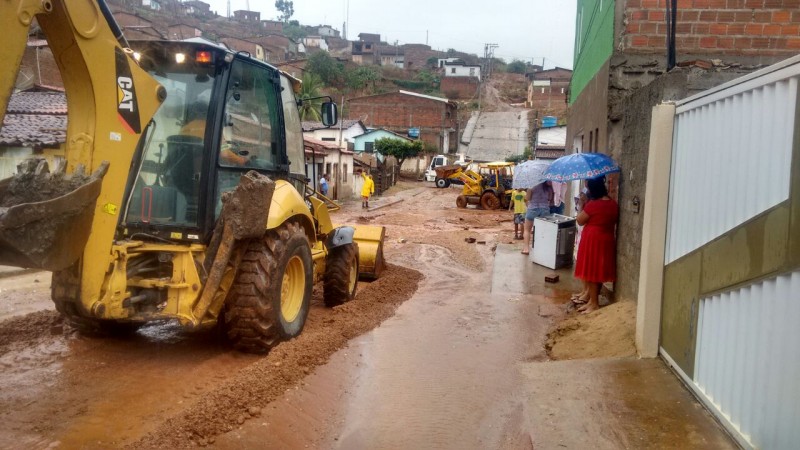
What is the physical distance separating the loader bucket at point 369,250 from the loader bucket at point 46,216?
5746 millimetres

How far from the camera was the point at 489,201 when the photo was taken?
30500 mm

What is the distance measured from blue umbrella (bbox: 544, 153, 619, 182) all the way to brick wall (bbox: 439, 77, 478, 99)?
2922 inches

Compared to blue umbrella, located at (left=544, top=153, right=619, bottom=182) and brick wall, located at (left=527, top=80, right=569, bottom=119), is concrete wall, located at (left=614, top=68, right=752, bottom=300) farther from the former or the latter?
brick wall, located at (left=527, top=80, right=569, bottom=119)

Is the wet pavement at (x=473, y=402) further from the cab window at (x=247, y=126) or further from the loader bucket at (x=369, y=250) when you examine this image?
the loader bucket at (x=369, y=250)

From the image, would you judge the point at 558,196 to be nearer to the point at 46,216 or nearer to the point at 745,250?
the point at 745,250

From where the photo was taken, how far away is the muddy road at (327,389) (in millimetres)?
3916

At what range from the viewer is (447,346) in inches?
249

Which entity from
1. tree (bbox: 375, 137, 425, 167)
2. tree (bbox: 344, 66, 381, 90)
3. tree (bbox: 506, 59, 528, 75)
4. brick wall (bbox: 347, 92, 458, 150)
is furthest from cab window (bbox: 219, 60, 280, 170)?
tree (bbox: 506, 59, 528, 75)

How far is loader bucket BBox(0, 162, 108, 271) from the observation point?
3.59 m

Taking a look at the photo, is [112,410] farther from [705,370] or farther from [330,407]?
[705,370]

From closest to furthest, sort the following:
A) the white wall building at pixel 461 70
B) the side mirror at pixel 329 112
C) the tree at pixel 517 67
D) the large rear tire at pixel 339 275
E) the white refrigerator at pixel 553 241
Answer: the side mirror at pixel 329 112, the large rear tire at pixel 339 275, the white refrigerator at pixel 553 241, the white wall building at pixel 461 70, the tree at pixel 517 67


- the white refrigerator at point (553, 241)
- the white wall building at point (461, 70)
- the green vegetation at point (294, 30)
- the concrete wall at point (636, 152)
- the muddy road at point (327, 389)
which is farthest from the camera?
the green vegetation at point (294, 30)

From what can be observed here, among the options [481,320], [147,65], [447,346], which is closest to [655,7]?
[481,320]

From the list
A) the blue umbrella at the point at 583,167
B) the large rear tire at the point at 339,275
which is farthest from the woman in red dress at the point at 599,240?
the large rear tire at the point at 339,275
